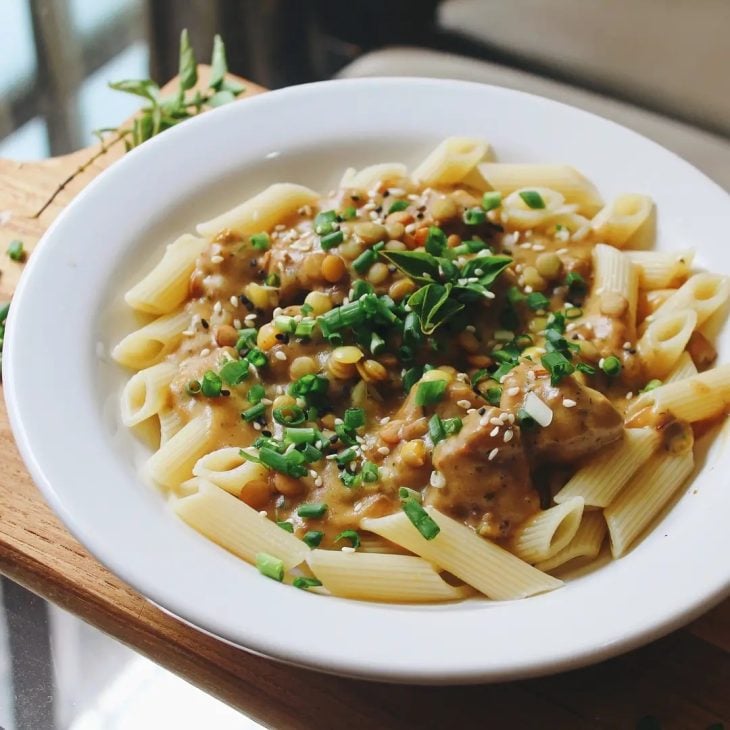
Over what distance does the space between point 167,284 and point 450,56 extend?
8.00ft

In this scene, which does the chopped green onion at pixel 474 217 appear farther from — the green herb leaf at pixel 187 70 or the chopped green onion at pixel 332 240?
the green herb leaf at pixel 187 70

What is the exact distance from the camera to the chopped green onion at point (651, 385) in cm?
270

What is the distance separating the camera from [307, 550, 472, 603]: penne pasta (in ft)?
7.59

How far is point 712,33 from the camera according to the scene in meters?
4.80

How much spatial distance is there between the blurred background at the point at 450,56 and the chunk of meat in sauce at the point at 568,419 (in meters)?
2.06

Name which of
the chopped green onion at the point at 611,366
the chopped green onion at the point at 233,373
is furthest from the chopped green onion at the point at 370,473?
the chopped green onion at the point at 611,366

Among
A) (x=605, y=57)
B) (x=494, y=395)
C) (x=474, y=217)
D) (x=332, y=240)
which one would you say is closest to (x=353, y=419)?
(x=494, y=395)

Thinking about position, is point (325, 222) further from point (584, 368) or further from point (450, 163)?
point (584, 368)

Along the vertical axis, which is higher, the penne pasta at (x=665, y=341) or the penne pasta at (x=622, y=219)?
the penne pasta at (x=622, y=219)

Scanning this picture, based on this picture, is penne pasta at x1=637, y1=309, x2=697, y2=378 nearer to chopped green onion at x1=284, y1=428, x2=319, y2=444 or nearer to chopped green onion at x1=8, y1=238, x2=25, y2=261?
chopped green onion at x1=284, y1=428, x2=319, y2=444

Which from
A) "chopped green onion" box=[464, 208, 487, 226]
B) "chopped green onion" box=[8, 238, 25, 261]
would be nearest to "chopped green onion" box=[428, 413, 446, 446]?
"chopped green onion" box=[464, 208, 487, 226]

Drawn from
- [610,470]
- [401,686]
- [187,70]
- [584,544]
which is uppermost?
[187,70]

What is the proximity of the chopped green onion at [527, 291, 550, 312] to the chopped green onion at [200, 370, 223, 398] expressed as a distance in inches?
35.4

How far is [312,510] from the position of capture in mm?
2445
